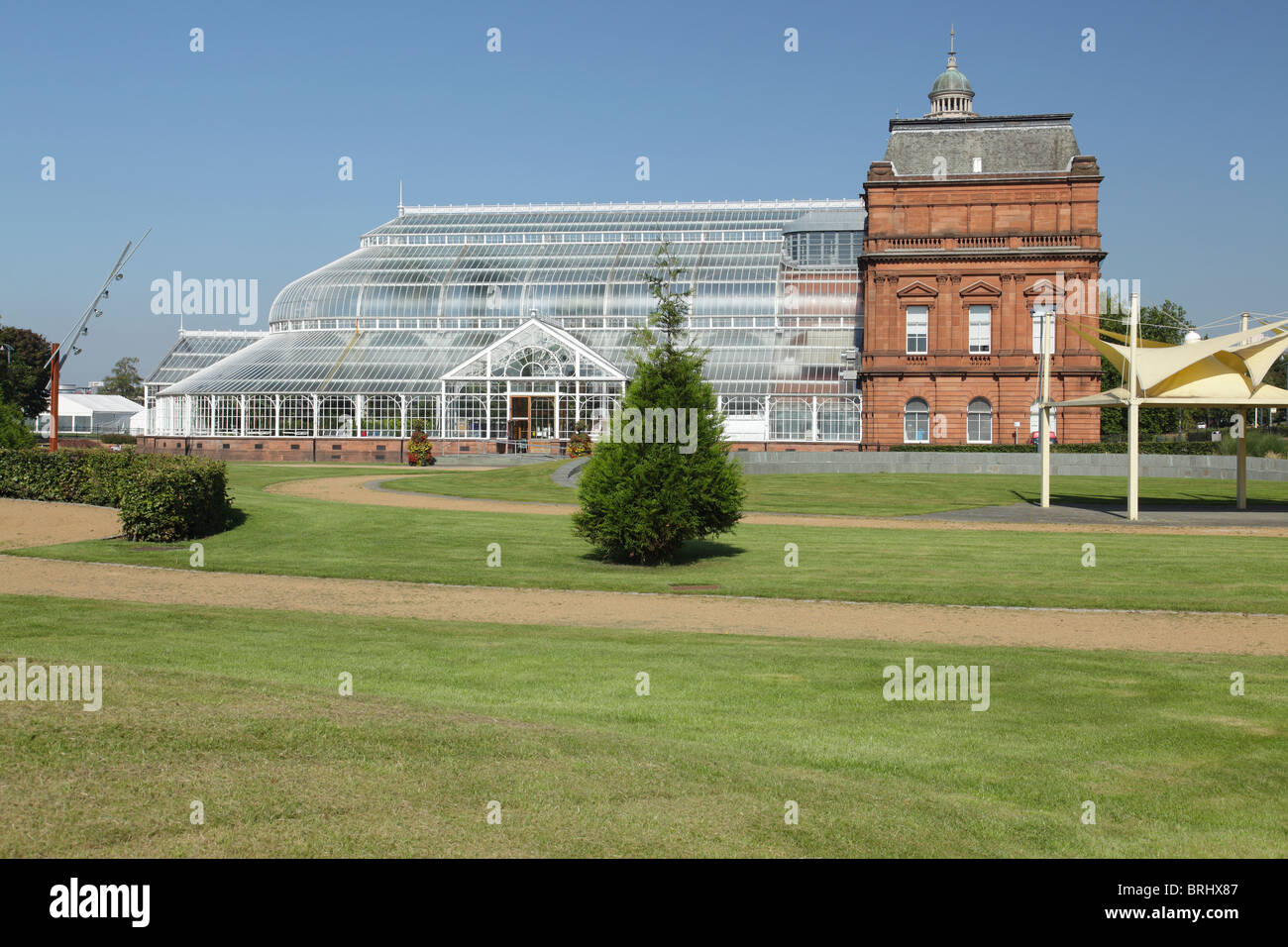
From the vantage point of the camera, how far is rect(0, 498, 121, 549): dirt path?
26.0 m

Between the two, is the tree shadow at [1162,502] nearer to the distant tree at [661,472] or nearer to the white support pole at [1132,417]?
the white support pole at [1132,417]

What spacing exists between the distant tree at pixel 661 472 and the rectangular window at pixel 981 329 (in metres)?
44.0

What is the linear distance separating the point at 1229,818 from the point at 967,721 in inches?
112

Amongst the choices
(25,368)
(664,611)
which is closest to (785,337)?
(664,611)

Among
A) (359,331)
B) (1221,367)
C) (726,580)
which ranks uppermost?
(359,331)

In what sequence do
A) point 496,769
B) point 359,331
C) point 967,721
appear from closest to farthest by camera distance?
point 496,769 → point 967,721 → point 359,331

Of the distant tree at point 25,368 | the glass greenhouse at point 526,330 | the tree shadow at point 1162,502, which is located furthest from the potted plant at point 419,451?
the distant tree at point 25,368

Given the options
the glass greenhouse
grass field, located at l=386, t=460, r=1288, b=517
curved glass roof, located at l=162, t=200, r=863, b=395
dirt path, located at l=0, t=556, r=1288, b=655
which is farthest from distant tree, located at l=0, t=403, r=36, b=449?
→ curved glass roof, located at l=162, t=200, r=863, b=395

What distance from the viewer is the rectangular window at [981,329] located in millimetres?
63656

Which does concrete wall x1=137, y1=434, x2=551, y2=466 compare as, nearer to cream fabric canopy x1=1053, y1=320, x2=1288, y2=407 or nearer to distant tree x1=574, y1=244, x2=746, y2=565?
cream fabric canopy x1=1053, y1=320, x2=1288, y2=407
